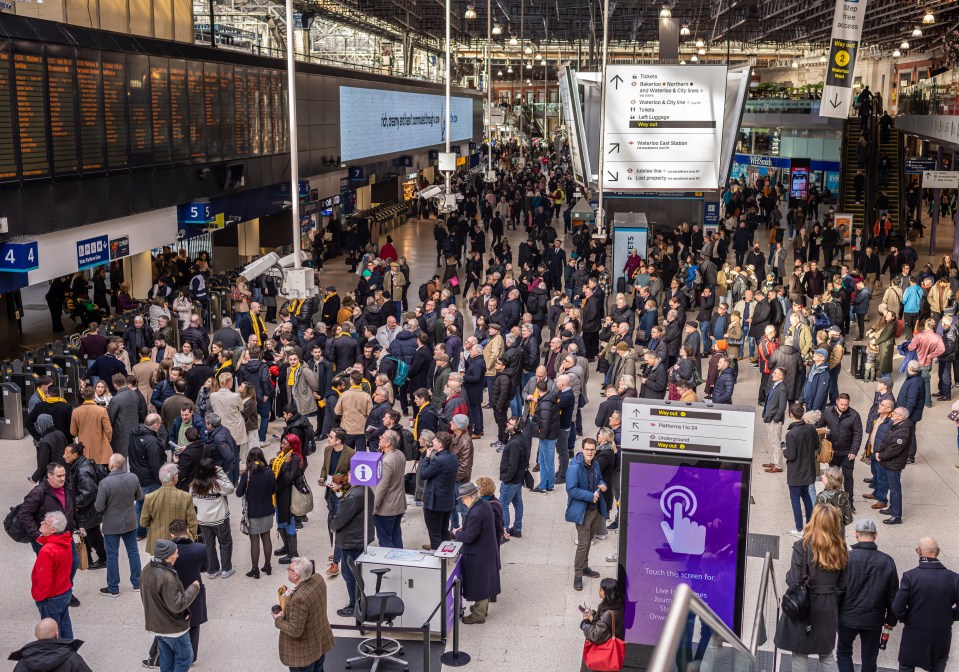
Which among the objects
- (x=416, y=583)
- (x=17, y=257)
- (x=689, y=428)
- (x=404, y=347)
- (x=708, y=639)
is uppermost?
(x=17, y=257)

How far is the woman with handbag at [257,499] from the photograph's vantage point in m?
9.70

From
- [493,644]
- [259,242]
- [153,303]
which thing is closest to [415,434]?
[493,644]

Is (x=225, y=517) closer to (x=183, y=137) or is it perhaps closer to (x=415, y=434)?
(x=415, y=434)

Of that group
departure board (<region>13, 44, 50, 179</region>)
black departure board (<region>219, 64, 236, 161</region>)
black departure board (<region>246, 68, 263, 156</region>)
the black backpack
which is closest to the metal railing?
the black backpack

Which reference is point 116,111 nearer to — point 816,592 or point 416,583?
point 416,583

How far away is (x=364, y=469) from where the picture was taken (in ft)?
29.7

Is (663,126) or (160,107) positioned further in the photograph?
(663,126)

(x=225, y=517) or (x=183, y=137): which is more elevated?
(x=183, y=137)

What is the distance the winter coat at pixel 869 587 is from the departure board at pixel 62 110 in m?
12.9

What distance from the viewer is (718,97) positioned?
79.2ft

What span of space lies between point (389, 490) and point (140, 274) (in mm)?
15173

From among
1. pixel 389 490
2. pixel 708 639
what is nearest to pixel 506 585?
pixel 389 490

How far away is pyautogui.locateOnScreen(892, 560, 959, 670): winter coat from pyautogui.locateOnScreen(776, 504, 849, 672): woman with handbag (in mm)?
459

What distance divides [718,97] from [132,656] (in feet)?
63.0
